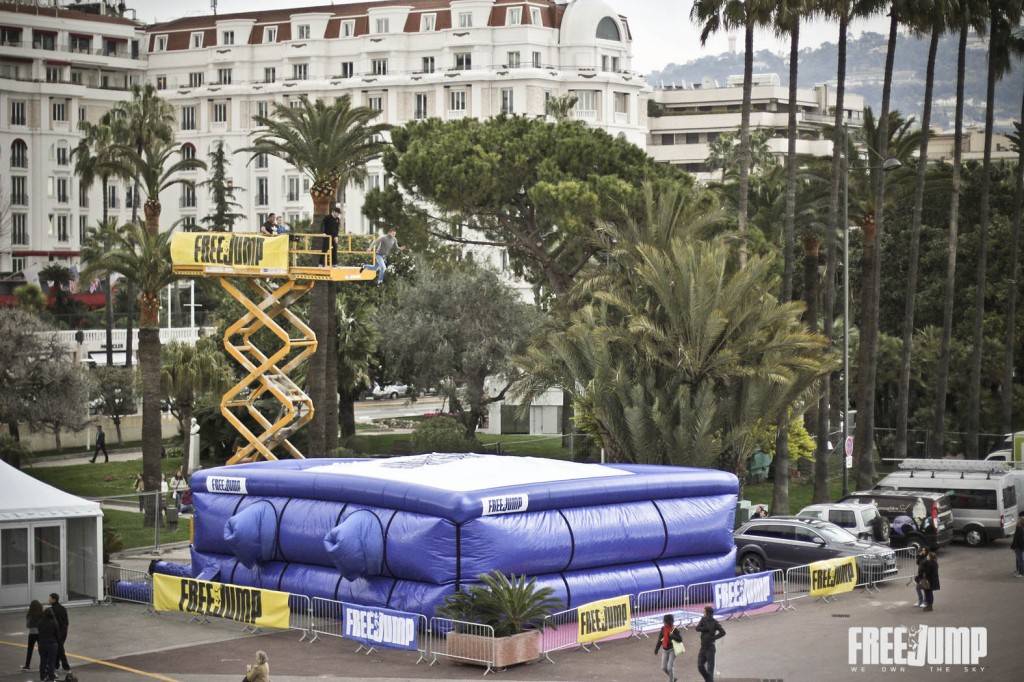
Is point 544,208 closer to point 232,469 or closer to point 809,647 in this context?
point 232,469

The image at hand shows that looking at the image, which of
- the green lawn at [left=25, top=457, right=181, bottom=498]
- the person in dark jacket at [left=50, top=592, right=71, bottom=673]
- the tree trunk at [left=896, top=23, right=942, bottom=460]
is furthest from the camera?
the tree trunk at [left=896, top=23, right=942, bottom=460]

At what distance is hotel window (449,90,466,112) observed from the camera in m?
116

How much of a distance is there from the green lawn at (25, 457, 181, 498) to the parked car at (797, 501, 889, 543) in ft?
77.7

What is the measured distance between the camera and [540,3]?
116 m

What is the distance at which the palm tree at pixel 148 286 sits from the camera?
38.9 metres

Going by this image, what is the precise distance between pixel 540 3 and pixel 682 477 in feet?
304

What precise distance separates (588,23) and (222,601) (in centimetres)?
9427

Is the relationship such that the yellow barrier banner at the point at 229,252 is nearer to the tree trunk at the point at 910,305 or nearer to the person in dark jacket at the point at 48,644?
the person in dark jacket at the point at 48,644

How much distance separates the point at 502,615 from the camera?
77.9 ft

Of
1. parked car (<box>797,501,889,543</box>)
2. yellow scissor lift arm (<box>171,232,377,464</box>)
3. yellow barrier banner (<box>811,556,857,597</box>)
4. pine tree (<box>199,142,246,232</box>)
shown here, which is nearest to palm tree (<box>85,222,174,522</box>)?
yellow scissor lift arm (<box>171,232,377,464</box>)

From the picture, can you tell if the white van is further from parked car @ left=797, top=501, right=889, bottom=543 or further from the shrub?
the shrub

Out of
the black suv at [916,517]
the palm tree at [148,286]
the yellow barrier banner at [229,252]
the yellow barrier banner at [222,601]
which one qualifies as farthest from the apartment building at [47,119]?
the yellow barrier banner at [222,601]

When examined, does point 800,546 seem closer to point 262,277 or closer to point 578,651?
Answer: point 578,651
